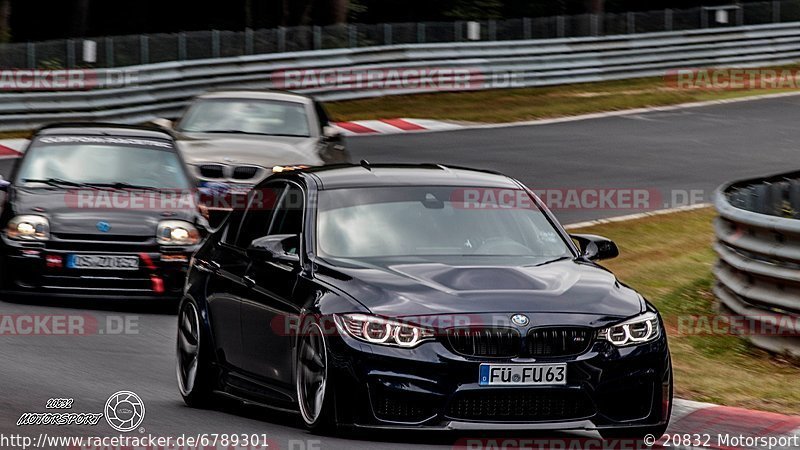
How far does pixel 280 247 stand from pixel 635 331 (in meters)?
1.96

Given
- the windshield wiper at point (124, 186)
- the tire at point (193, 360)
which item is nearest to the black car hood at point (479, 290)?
the tire at point (193, 360)

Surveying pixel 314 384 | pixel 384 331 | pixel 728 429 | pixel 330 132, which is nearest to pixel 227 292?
pixel 314 384

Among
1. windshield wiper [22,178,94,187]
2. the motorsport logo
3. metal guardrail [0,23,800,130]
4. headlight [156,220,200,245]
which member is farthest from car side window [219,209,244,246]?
metal guardrail [0,23,800,130]

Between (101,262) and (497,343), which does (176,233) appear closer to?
(101,262)

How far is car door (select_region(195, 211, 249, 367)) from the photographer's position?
9445mm

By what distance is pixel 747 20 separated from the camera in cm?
4612

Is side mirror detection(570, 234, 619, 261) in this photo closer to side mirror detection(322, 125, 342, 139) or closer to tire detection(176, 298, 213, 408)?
tire detection(176, 298, 213, 408)

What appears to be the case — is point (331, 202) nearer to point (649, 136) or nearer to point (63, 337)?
point (63, 337)

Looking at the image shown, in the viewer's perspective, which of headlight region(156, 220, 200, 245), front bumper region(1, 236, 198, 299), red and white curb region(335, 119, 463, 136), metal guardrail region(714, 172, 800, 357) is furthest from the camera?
red and white curb region(335, 119, 463, 136)

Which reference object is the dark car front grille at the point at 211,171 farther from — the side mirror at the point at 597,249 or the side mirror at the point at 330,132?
the side mirror at the point at 597,249

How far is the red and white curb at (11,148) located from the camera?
25.9 meters

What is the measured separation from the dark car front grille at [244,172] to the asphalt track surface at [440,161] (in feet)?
12.9

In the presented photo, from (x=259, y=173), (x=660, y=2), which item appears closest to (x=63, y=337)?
(x=259, y=173)

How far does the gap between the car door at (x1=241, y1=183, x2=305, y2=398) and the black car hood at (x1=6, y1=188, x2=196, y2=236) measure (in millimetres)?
4778
